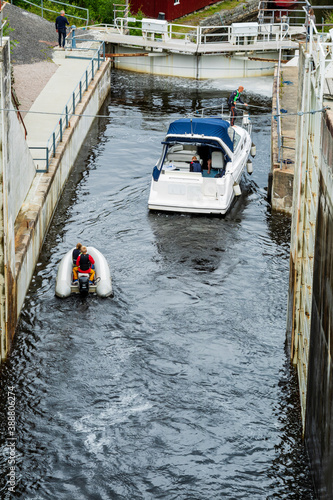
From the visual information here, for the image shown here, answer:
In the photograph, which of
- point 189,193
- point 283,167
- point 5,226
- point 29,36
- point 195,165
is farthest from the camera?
point 29,36

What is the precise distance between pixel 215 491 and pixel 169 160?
15259mm

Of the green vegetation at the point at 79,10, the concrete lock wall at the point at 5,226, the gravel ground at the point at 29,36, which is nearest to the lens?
the concrete lock wall at the point at 5,226

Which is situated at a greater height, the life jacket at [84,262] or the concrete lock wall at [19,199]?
the concrete lock wall at [19,199]

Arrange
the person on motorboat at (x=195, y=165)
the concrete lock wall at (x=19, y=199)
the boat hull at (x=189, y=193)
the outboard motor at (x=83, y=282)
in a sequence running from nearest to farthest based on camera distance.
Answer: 1. the concrete lock wall at (x=19, y=199)
2. the outboard motor at (x=83, y=282)
3. the boat hull at (x=189, y=193)
4. the person on motorboat at (x=195, y=165)

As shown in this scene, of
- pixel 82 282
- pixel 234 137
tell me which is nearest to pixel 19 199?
pixel 82 282

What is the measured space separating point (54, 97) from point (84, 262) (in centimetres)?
1594

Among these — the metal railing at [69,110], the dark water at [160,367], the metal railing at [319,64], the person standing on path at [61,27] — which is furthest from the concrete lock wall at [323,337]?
the person standing on path at [61,27]

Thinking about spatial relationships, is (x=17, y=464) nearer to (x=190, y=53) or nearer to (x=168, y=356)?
(x=168, y=356)

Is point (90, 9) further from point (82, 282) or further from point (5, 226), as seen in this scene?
point (5, 226)

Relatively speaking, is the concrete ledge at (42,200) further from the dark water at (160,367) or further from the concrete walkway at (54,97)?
the concrete walkway at (54,97)

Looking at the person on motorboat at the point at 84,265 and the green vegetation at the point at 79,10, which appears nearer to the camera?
the person on motorboat at the point at 84,265

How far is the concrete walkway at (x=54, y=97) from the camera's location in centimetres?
3084

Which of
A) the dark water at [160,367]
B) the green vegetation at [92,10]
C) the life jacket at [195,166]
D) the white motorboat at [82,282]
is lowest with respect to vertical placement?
the dark water at [160,367]

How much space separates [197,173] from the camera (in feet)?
87.6
